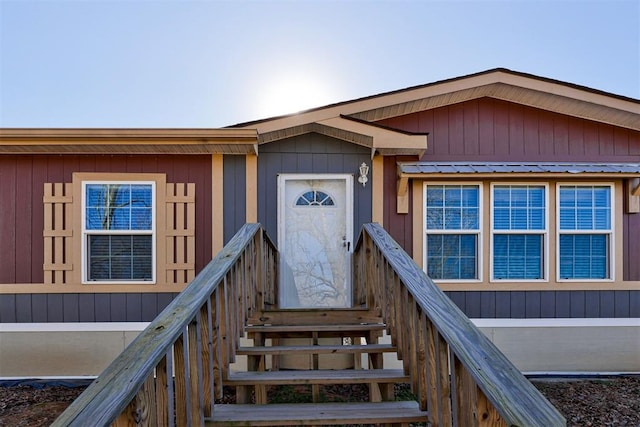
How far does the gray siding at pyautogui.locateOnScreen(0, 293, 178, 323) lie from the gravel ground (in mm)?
815

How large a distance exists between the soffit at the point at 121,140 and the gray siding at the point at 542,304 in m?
3.39

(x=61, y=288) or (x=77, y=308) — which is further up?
(x=61, y=288)

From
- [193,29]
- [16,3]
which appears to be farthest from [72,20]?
[193,29]

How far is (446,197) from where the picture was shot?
496 cm

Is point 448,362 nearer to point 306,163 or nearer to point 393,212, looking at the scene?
point 393,212

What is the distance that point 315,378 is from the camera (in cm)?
218

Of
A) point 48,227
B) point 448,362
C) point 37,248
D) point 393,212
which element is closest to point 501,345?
point 393,212

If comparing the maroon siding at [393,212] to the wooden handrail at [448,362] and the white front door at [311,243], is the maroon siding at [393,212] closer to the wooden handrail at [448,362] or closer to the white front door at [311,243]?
the white front door at [311,243]

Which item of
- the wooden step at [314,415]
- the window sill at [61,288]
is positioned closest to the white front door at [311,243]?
the window sill at [61,288]

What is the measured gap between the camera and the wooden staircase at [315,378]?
1.86 m

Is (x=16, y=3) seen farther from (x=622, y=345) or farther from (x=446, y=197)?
(x=622, y=345)

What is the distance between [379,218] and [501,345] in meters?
2.23

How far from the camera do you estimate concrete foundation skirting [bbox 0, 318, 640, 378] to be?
183 inches

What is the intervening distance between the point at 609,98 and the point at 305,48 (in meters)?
6.69
